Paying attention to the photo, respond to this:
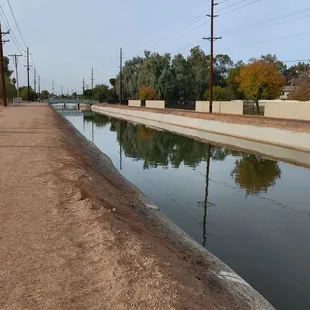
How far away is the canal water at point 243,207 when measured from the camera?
310 inches

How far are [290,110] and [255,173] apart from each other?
22.2 metres

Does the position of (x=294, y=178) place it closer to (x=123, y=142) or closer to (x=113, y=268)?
(x=113, y=268)

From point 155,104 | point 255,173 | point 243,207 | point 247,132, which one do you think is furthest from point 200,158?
point 155,104

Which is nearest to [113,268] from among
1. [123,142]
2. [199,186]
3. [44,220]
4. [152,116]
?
[44,220]

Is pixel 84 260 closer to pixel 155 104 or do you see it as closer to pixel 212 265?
pixel 212 265

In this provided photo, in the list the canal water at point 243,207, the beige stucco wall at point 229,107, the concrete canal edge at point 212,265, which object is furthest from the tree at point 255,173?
the beige stucco wall at point 229,107

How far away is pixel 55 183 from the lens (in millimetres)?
9703

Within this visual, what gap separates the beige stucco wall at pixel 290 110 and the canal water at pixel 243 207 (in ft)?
45.3

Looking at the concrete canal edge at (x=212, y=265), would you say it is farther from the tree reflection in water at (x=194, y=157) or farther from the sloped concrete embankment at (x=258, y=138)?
the sloped concrete embankment at (x=258, y=138)

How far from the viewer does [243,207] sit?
12.9m

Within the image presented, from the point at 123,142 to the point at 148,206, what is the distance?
73.1 ft

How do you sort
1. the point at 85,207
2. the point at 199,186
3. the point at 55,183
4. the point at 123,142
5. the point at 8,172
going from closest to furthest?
1. the point at 85,207
2. the point at 55,183
3. the point at 8,172
4. the point at 199,186
5. the point at 123,142

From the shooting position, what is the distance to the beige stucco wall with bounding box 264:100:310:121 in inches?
1455

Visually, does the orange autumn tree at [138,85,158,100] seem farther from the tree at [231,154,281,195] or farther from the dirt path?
the dirt path
